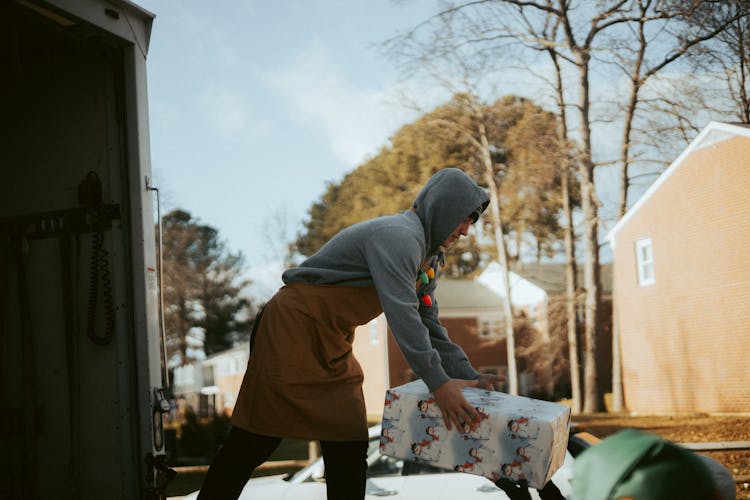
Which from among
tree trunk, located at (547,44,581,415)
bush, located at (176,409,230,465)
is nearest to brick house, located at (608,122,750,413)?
tree trunk, located at (547,44,581,415)

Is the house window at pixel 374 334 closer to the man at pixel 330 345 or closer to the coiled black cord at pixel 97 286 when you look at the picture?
the coiled black cord at pixel 97 286

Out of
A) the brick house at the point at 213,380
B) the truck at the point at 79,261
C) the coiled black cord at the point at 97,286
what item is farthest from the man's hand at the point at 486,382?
the brick house at the point at 213,380

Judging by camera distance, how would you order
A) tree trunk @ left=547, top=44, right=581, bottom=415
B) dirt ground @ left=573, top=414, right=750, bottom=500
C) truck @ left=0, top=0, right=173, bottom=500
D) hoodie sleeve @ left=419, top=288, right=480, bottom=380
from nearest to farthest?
hoodie sleeve @ left=419, top=288, right=480, bottom=380 < truck @ left=0, top=0, right=173, bottom=500 < dirt ground @ left=573, top=414, right=750, bottom=500 < tree trunk @ left=547, top=44, right=581, bottom=415

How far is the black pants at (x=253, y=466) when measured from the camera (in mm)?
2541

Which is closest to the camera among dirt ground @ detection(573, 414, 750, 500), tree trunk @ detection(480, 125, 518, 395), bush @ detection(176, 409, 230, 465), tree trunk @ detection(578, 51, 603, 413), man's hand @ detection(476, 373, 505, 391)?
man's hand @ detection(476, 373, 505, 391)

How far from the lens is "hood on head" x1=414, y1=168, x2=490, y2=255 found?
2.59m

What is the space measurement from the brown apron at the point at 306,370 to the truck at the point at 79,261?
0.67 metres

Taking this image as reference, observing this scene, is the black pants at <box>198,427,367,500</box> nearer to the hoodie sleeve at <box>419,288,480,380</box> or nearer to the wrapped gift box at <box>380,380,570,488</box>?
the wrapped gift box at <box>380,380,570,488</box>

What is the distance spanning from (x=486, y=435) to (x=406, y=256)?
62 cm

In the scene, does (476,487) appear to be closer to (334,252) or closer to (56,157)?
(334,252)

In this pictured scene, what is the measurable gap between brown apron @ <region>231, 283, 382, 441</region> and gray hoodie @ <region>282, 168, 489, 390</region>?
0.07m

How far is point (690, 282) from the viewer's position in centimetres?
1917

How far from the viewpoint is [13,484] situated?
3406 millimetres

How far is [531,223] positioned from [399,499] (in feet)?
72.2
